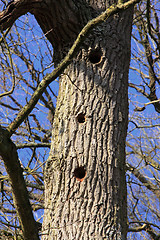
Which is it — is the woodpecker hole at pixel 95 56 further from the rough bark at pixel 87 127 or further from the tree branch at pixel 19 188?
the tree branch at pixel 19 188

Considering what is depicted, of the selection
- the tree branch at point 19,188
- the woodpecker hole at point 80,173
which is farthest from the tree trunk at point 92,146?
the tree branch at point 19,188

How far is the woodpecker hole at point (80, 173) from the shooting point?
245 cm

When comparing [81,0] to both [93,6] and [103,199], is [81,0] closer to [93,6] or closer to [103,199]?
[93,6]

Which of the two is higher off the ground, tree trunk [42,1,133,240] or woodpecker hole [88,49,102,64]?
woodpecker hole [88,49,102,64]

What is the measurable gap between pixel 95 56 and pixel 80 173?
1.17 metres

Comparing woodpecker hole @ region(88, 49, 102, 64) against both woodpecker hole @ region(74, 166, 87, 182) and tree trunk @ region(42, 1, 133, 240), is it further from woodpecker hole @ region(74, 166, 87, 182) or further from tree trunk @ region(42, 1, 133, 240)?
woodpecker hole @ region(74, 166, 87, 182)

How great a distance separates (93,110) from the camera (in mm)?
2604

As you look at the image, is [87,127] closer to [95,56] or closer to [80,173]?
[80,173]

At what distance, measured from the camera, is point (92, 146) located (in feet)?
8.11

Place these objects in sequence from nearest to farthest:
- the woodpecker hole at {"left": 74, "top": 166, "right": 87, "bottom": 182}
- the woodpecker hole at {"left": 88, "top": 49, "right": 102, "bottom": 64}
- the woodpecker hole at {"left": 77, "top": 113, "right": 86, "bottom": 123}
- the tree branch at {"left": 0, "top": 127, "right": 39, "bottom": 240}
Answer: the tree branch at {"left": 0, "top": 127, "right": 39, "bottom": 240}, the woodpecker hole at {"left": 74, "top": 166, "right": 87, "bottom": 182}, the woodpecker hole at {"left": 77, "top": 113, "right": 86, "bottom": 123}, the woodpecker hole at {"left": 88, "top": 49, "right": 102, "bottom": 64}

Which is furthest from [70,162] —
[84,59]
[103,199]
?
[84,59]

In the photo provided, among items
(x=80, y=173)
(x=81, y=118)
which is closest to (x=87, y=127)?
(x=81, y=118)

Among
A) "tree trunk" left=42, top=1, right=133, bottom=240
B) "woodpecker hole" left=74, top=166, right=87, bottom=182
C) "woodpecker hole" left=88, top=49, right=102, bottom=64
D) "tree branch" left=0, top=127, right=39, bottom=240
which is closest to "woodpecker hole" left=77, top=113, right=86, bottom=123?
"tree trunk" left=42, top=1, right=133, bottom=240

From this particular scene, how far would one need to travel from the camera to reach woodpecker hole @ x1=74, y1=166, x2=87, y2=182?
245cm
